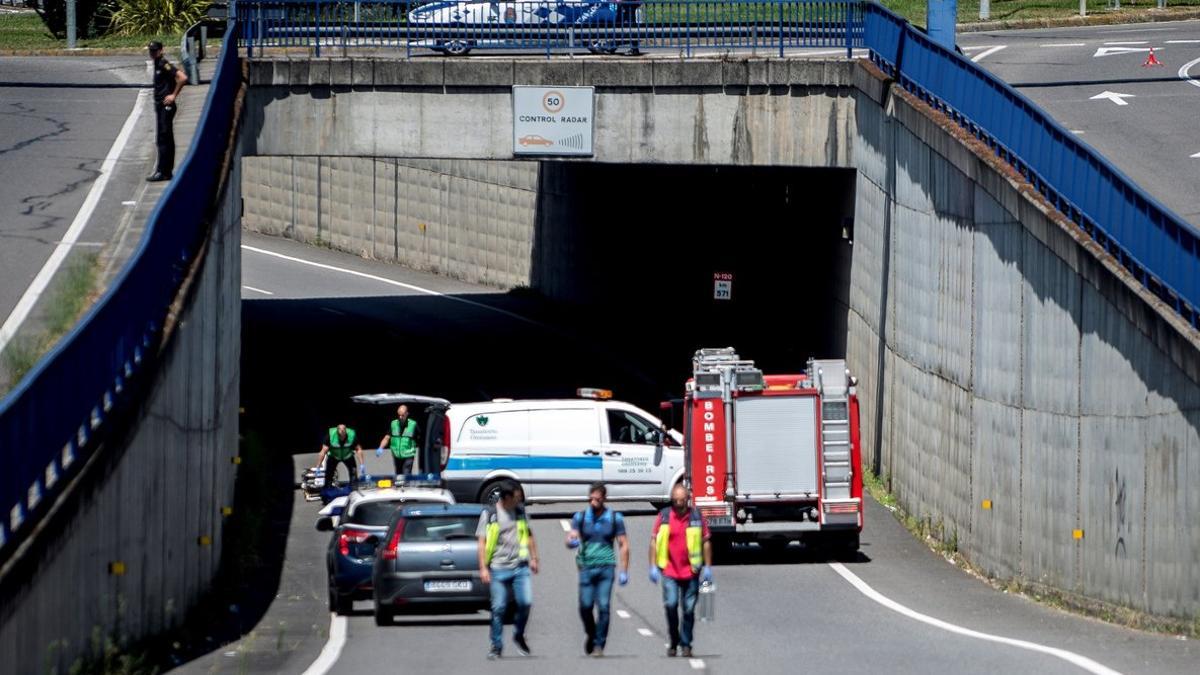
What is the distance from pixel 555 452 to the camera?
27672 millimetres

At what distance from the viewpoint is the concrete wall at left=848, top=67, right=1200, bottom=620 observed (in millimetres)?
17578

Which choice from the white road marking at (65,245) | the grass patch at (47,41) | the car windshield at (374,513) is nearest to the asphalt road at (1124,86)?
the car windshield at (374,513)

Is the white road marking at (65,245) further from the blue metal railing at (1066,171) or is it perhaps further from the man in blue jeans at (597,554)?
the blue metal railing at (1066,171)

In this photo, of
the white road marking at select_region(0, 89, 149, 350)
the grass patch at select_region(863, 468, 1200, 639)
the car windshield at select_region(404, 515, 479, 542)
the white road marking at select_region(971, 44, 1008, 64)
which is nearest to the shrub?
the white road marking at select_region(0, 89, 149, 350)

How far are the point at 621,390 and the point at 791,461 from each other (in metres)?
14.6

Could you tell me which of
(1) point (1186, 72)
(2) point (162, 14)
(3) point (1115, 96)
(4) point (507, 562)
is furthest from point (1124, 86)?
(2) point (162, 14)

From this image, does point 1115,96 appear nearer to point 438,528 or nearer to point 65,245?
point 438,528

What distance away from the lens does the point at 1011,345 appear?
21281 mm

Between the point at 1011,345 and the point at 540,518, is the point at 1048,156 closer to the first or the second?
the point at 1011,345

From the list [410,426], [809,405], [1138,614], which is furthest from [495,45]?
[1138,614]

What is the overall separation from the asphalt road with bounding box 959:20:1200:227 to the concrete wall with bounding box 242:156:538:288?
13295mm

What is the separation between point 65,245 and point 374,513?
5.11 m

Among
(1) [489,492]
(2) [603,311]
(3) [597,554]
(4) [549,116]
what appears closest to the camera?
(3) [597,554]

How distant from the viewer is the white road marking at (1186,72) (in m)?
35.8
